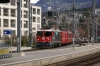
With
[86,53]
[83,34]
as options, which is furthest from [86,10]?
[86,53]

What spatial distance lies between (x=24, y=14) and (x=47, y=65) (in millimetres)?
66562

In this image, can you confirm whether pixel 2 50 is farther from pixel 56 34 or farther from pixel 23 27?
pixel 23 27

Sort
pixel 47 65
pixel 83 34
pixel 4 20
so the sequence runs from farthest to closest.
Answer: pixel 83 34
pixel 4 20
pixel 47 65

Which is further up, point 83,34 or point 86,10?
point 86,10

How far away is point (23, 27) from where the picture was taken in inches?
3381

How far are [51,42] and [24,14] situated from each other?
132ft

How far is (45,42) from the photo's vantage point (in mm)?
47750

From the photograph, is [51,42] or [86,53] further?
[51,42]

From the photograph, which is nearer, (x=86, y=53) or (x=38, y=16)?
(x=86, y=53)

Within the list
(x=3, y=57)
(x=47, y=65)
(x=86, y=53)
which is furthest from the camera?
(x=86, y=53)

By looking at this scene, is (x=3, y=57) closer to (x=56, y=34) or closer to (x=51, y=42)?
(x=51, y=42)

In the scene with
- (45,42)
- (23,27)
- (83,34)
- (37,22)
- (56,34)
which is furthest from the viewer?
(83,34)

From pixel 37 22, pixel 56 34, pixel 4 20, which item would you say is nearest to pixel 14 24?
pixel 4 20

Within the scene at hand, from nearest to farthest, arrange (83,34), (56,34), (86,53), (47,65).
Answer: (47,65), (86,53), (56,34), (83,34)
